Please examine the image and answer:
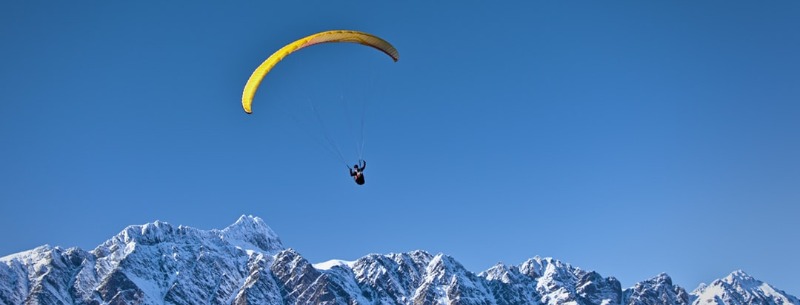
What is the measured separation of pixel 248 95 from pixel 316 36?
27.6 feet

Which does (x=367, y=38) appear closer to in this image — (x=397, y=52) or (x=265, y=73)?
(x=397, y=52)

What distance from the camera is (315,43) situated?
215 feet

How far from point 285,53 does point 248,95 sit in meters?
5.25

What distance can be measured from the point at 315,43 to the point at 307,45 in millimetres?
597

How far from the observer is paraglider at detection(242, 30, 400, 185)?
65.0 metres

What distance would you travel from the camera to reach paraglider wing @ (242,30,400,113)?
6494cm

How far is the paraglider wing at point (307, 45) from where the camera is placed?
64.9 m

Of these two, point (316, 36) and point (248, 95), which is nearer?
point (316, 36)

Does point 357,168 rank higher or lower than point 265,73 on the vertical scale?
lower

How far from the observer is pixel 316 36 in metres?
64.2

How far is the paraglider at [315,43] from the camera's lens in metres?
65.0

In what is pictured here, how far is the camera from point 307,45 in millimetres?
65562

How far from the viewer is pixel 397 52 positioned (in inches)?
2707

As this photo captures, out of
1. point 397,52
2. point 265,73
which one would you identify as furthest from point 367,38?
point 265,73
